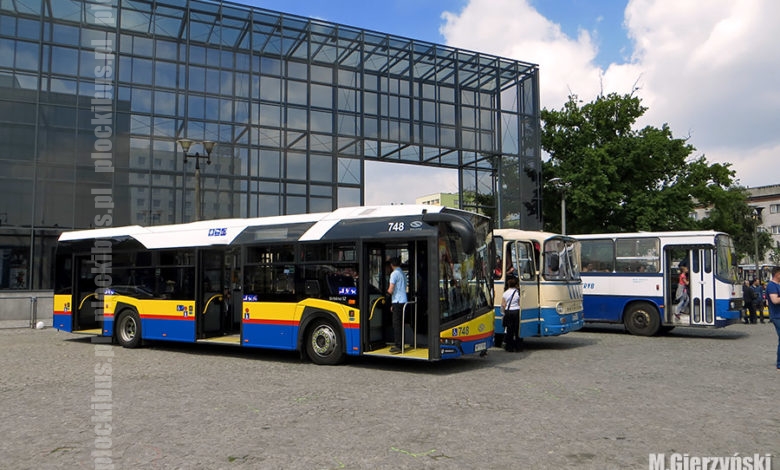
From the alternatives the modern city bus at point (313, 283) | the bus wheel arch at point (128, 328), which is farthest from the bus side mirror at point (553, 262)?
the bus wheel arch at point (128, 328)

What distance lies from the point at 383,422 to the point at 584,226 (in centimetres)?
2978

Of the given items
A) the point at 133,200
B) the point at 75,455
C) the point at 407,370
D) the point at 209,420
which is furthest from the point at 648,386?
the point at 133,200

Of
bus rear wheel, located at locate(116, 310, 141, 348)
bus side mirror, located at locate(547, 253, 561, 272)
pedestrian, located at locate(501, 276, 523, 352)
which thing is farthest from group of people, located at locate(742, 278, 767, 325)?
bus rear wheel, located at locate(116, 310, 141, 348)

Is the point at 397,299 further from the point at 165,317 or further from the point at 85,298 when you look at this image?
the point at 85,298

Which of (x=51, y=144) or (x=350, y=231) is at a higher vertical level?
(x=51, y=144)

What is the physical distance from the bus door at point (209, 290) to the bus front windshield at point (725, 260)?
13.1 metres

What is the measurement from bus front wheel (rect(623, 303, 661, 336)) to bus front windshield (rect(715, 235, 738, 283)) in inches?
80.9

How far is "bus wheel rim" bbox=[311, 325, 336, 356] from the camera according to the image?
11.7 metres

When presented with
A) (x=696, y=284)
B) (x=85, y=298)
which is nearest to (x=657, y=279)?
(x=696, y=284)

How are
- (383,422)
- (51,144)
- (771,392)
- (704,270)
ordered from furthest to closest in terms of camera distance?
(51,144) < (704,270) < (771,392) < (383,422)

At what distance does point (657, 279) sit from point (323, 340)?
422 inches

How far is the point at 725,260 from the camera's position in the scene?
17.2 m

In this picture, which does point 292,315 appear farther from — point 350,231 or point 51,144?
point 51,144

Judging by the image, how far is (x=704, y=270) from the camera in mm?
16938
